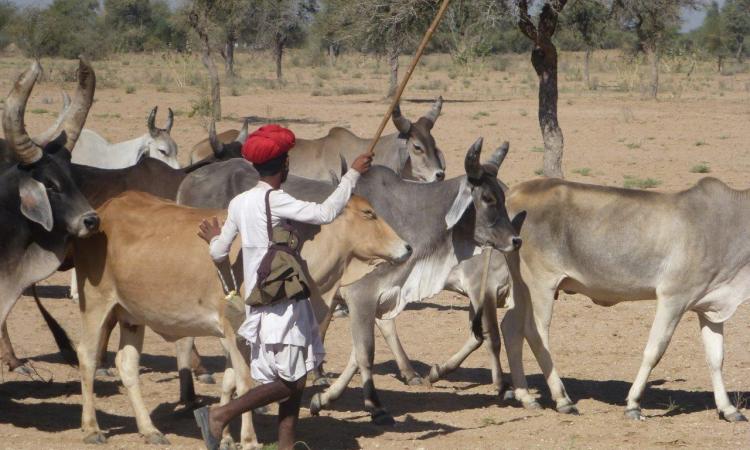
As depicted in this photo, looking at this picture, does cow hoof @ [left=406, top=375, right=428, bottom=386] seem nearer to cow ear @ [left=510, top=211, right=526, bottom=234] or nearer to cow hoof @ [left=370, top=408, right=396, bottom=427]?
cow hoof @ [left=370, top=408, right=396, bottom=427]

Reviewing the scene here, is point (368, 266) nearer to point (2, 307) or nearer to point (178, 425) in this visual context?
point (178, 425)

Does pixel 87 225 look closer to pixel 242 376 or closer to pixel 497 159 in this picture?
pixel 242 376

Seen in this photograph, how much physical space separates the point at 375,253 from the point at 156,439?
1665 millimetres

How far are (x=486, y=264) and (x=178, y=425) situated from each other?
257cm

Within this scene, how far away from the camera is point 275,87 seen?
41.0 m

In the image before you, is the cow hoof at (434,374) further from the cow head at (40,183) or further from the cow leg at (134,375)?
the cow head at (40,183)

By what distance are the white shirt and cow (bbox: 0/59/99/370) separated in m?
1.30

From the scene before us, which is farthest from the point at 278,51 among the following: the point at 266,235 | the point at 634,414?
the point at 266,235

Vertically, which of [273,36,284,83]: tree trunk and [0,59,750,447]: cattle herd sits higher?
[273,36,284,83]: tree trunk

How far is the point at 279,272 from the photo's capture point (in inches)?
210

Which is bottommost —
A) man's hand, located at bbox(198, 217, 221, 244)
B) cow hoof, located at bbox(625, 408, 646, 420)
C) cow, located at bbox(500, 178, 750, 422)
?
cow hoof, located at bbox(625, 408, 646, 420)

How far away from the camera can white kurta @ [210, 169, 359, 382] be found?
5371 millimetres

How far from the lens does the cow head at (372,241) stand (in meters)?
6.20

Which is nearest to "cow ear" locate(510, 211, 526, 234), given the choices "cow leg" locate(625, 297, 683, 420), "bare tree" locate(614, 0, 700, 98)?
"cow leg" locate(625, 297, 683, 420)
